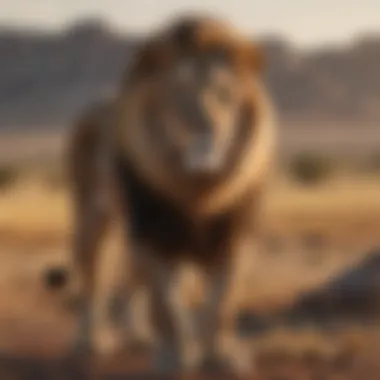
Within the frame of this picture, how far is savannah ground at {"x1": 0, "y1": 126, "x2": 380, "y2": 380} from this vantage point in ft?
3.58

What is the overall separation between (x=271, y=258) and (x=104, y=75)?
0.29m

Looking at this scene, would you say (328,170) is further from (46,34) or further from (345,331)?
(46,34)

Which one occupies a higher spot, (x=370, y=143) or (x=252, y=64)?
(x=252, y=64)

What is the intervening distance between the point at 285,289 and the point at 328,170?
0.15m

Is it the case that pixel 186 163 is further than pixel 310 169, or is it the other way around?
pixel 310 169

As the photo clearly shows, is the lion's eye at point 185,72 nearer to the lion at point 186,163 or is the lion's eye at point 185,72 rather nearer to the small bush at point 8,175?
the lion at point 186,163

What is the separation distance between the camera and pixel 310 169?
3.71 ft

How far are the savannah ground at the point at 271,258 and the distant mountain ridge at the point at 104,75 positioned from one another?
42mm

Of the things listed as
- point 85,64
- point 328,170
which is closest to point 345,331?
point 328,170

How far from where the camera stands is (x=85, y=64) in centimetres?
111

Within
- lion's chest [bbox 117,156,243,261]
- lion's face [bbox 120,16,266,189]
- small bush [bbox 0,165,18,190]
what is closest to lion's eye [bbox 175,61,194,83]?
lion's face [bbox 120,16,266,189]

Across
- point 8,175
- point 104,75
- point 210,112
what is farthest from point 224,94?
point 8,175

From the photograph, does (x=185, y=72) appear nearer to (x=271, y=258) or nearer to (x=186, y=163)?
(x=186, y=163)

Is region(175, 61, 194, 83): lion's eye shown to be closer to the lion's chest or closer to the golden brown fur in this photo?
the golden brown fur
